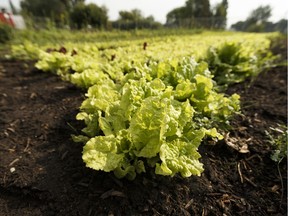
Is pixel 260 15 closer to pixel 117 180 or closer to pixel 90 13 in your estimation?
pixel 90 13

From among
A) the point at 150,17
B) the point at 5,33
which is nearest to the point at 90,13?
the point at 150,17

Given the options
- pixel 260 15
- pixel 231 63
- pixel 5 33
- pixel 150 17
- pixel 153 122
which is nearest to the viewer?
pixel 153 122

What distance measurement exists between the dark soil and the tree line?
11.9 meters

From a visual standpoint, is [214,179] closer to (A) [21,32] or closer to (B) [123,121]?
(B) [123,121]

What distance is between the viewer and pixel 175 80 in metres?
2.48

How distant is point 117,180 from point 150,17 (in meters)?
25.0

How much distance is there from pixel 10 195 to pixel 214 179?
1634 millimetres

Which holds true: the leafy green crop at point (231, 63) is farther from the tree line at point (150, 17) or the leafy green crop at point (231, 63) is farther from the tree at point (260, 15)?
the tree at point (260, 15)

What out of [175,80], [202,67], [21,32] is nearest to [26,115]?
[175,80]

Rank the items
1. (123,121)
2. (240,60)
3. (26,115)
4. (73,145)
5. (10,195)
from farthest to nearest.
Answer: (240,60) → (26,115) → (73,145) → (123,121) → (10,195)

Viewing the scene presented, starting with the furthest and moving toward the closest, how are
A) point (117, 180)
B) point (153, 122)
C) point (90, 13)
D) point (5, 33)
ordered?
point (90, 13), point (5, 33), point (117, 180), point (153, 122)

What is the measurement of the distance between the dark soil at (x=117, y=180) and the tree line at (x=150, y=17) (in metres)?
11.9

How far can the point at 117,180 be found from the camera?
5.66 ft

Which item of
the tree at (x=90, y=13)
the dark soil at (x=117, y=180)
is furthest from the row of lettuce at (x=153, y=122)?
the tree at (x=90, y=13)
